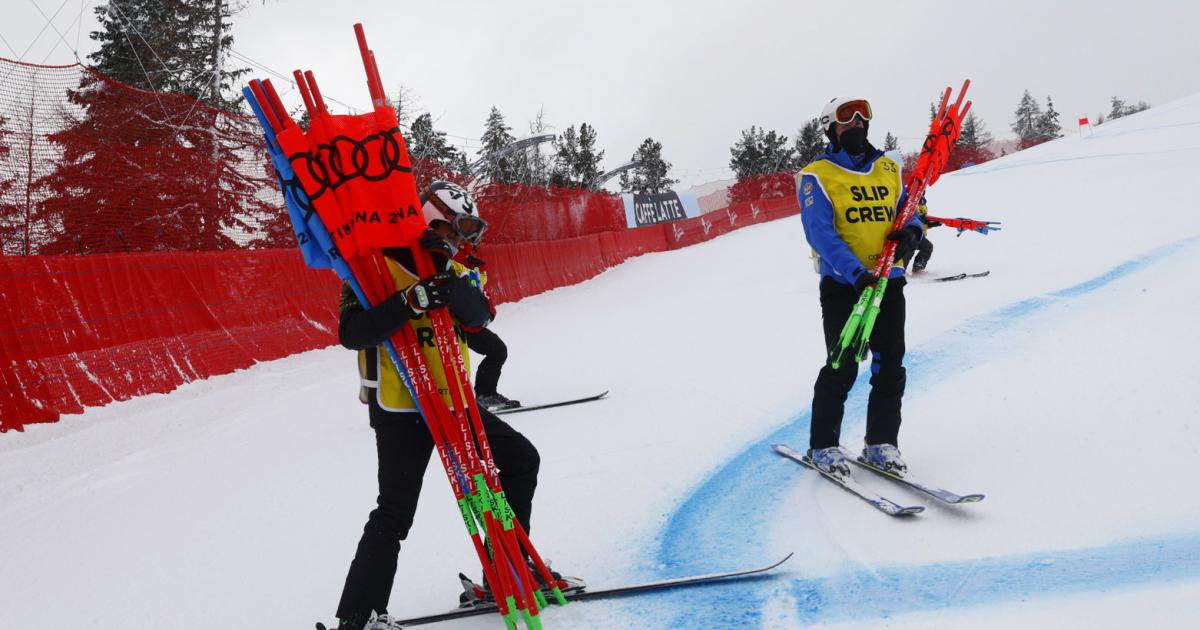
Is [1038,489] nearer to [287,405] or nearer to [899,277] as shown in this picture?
[899,277]

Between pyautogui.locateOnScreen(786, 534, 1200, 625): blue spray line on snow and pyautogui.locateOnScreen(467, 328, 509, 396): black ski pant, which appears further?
pyautogui.locateOnScreen(467, 328, 509, 396): black ski pant

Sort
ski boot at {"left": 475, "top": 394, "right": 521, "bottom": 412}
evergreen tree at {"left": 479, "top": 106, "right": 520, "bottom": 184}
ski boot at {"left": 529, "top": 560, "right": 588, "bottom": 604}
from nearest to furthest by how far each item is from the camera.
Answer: ski boot at {"left": 529, "top": 560, "right": 588, "bottom": 604} < ski boot at {"left": 475, "top": 394, "right": 521, "bottom": 412} < evergreen tree at {"left": 479, "top": 106, "right": 520, "bottom": 184}

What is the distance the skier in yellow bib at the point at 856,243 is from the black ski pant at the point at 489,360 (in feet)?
12.3

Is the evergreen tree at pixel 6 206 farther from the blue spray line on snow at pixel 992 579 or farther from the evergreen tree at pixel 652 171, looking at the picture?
the evergreen tree at pixel 652 171

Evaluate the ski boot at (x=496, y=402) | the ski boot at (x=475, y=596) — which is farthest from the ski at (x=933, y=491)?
the ski boot at (x=496, y=402)

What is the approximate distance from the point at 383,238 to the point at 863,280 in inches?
98.4

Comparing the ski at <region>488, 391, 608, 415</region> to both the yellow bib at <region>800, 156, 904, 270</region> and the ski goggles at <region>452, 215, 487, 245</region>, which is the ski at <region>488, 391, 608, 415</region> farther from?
the ski goggles at <region>452, 215, 487, 245</region>

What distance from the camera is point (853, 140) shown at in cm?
435

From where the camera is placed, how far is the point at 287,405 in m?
8.52

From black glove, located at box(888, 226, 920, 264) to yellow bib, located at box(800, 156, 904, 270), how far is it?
9 cm

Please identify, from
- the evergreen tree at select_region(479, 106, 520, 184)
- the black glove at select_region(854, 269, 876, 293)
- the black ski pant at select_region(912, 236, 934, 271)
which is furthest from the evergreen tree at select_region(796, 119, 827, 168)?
the black glove at select_region(854, 269, 876, 293)

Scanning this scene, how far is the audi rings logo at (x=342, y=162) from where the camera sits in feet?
9.79

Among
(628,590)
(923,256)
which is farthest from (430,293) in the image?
(923,256)

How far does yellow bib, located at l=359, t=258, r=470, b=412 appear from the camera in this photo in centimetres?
297
